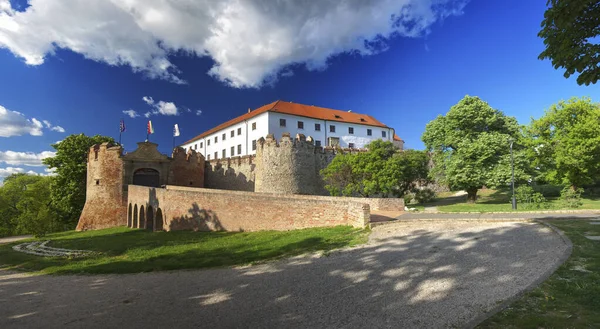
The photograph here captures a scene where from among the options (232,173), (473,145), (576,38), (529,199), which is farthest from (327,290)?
(232,173)

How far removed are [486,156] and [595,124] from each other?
8.20 meters

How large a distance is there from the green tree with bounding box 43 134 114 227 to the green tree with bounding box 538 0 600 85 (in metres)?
39.5

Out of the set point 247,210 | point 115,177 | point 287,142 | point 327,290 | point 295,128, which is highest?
point 295,128

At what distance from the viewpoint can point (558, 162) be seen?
2425cm

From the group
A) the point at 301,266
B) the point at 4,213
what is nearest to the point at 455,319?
the point at 301,266

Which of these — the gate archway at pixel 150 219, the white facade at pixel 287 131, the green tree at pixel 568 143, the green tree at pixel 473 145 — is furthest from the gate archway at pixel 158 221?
the green tree at pixel 568 143

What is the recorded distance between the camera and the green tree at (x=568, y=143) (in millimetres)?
23328

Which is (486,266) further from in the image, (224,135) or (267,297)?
(224,135)

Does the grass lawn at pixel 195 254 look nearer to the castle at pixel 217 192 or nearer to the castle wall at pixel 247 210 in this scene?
the castle wall at pixel 247 210

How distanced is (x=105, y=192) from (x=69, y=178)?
840 centimetres

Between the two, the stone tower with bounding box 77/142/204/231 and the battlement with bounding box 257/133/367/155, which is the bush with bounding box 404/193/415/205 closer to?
the battlement with bounding box 257/133/367/155

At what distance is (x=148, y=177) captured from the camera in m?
31.3

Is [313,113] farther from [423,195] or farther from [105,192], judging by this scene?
[105,192]

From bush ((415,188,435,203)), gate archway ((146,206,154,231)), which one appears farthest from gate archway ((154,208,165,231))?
bush ((415,188,435,203))
